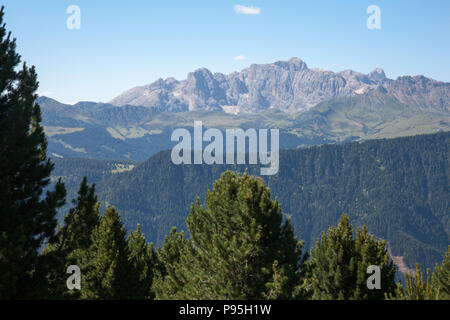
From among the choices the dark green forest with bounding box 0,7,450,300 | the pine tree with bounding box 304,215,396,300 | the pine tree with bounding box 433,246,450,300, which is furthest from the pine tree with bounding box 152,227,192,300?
the pine tree with bounding box 433,246,450,300

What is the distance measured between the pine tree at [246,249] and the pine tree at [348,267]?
3131 mm

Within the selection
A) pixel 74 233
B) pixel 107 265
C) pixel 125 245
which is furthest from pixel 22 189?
pixel 125 245

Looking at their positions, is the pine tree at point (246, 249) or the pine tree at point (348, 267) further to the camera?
the pine tree at point (348, 267)

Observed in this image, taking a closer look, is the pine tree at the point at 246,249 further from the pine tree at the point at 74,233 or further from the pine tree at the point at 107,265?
the pine tree at the point at 74,233

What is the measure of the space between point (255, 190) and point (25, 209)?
14086 millimetres

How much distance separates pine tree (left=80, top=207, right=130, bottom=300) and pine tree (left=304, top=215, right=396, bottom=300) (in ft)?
51.5

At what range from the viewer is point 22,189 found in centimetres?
2047

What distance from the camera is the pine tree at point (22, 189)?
700 inches

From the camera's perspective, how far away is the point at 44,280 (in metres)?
19.5

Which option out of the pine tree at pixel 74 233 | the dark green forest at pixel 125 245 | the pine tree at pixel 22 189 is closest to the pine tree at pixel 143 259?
the dark green forest at pixel 125 245

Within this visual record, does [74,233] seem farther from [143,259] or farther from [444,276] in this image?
[444,276]
